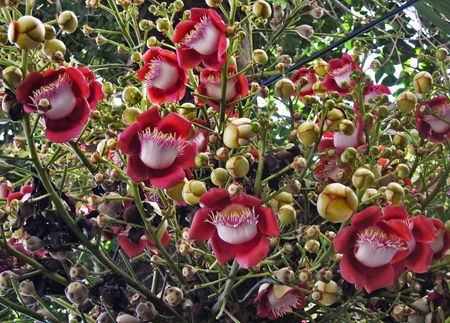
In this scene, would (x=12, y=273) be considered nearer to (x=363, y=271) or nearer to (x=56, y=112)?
(x=56, y=112)

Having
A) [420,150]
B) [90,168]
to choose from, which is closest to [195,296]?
[90,168]

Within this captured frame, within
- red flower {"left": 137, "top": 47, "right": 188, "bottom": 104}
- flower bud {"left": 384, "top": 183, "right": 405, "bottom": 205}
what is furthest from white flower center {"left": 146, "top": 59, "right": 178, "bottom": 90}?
flower bud {"left": 384, "top": 183, "right": 405, "bottom": 205}

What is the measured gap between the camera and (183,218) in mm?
755

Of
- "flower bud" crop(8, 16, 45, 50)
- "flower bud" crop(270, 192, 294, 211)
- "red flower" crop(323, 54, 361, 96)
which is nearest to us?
"flower bud" crop(8, 16, 45, 50)

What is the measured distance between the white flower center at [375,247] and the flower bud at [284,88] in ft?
0.54

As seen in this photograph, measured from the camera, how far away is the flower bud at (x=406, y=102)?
659 mm

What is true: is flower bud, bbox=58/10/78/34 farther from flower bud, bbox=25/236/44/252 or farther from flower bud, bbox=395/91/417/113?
flower bud, bbox=395/91/417/113

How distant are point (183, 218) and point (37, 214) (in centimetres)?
20

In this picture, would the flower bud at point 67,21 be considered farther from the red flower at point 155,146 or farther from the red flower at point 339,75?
the red flower at point 339,75

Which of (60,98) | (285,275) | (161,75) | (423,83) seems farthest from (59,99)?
(423,83)

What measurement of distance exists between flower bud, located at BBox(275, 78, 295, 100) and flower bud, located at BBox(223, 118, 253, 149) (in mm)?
87

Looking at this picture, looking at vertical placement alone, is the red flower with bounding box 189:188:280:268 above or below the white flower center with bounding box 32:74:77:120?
below

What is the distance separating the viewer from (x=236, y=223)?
0.59m

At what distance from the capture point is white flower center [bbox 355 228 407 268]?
1.88 ft
